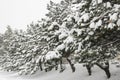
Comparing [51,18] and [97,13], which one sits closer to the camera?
[97,13]

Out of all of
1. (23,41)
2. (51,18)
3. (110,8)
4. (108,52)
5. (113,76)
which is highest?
(23,41)

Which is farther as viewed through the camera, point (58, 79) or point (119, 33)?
point (58, 79)

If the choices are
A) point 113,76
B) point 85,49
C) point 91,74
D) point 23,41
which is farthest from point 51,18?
point 23,41

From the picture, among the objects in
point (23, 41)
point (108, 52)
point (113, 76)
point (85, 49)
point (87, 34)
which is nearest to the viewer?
point (87, 34)

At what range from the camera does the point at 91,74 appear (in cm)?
1781

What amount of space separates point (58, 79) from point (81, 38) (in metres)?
12.1

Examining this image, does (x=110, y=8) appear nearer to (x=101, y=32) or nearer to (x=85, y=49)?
(x=101, y=32)

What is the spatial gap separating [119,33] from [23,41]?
2470cm

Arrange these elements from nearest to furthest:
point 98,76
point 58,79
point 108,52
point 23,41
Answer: point 108,52, point 98,76, point 58,79, point 23,41

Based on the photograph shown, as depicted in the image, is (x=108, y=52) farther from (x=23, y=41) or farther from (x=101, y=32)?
(x=23, y=41)

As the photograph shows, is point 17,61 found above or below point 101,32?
above

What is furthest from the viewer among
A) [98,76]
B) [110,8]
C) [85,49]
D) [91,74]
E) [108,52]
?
[91,74]

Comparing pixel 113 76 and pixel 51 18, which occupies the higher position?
pixel 51 18

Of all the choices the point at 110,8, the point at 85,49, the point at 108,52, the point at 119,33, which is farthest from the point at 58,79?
the point at 110,8
